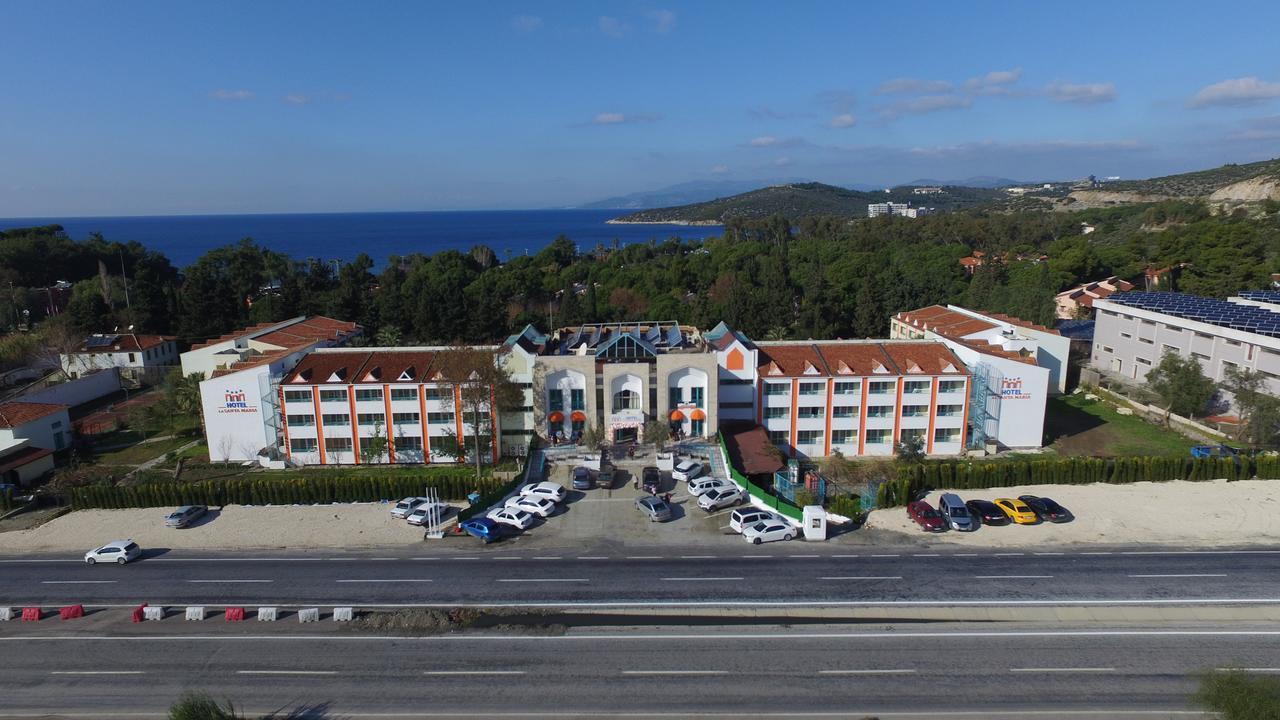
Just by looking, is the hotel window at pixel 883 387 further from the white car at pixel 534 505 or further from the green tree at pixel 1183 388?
the green tree at pixel 1183 388

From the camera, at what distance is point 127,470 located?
1976 inches

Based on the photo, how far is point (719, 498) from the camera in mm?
41375

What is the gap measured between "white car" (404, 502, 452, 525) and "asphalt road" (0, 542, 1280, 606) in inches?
142

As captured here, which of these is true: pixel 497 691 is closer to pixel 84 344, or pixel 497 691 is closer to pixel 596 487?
pixel 596 487

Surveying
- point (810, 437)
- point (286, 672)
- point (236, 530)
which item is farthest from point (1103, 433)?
point (236, 530)

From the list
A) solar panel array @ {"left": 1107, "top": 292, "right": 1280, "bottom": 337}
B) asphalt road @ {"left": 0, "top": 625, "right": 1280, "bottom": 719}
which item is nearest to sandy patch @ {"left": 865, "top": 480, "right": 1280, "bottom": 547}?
asphalt road @ {"left": 0, "top": 625, "right": 1280, "bottom": 719}

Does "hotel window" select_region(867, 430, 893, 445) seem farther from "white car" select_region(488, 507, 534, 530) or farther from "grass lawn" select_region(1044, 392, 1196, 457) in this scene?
"white car" select_region(488, 507, 534, 530)

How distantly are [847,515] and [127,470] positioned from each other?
168ft

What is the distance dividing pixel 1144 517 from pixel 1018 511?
774 centimetres

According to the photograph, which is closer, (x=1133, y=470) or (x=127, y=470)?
(x=1133, y=470)

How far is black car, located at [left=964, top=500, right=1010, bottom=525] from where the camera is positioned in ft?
129

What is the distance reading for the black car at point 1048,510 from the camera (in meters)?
39.7

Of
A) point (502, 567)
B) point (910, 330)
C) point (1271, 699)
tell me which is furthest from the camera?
point (910, 330)

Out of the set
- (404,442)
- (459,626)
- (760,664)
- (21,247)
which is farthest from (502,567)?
(21,247)
